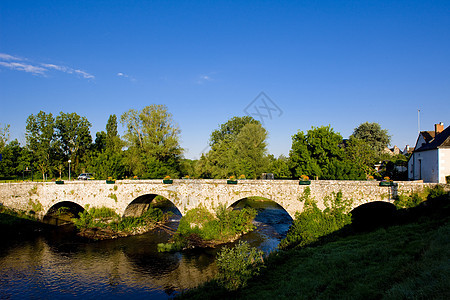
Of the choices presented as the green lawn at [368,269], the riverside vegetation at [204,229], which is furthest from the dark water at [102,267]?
the green lawn at [368,269]

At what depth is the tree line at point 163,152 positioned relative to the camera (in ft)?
136

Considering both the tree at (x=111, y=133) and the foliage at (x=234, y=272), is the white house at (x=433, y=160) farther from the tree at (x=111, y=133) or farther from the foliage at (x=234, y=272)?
the tree at (x=111, y=133)

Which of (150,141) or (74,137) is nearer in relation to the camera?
(150,141)

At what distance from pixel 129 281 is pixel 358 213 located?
96.9 ft

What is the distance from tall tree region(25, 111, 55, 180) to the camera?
59.6 meters

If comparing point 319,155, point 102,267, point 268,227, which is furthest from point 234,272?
point 319,155

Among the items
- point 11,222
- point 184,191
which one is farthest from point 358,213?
point 11,222

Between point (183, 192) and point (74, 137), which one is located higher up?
point (74, 137)

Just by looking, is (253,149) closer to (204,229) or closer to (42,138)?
(204,229)

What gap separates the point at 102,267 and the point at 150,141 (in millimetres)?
28287

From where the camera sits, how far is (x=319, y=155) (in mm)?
41656

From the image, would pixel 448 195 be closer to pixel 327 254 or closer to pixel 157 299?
pixel 327 254

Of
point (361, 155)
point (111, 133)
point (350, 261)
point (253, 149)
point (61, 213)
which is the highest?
point (111, 133)

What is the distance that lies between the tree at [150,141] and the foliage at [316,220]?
90.9 feet
